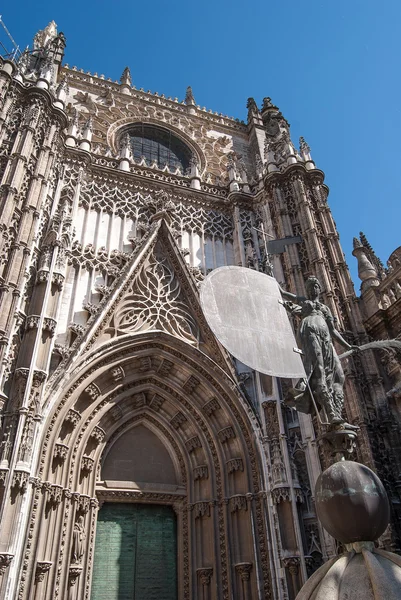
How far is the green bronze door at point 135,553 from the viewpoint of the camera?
998cm

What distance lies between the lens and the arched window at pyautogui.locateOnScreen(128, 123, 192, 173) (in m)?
18.5

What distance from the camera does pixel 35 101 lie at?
13695mm

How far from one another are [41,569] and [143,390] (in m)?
4.47

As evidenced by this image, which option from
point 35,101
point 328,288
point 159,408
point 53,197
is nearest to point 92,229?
point 53,197

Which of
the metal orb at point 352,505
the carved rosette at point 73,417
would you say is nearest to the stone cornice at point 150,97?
the carved rosette at point 73,417

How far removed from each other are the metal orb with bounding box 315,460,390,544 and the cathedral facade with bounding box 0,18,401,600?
17.7 feet

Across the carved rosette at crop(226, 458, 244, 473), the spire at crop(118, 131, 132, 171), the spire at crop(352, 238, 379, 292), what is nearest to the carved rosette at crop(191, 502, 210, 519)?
the carved rosette at crop(226, 458, 244, 473)

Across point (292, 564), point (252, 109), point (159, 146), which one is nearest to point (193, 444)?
point (292, 564)

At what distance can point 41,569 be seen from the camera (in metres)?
8.57

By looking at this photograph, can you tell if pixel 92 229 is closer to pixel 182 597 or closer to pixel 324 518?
pixel 182 597

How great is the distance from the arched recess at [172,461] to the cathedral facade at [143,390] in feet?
0.12

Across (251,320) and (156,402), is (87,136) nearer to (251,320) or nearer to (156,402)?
(156,402)

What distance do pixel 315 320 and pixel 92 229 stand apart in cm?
883

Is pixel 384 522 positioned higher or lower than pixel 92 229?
lower
